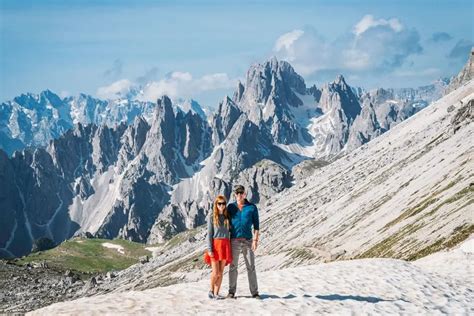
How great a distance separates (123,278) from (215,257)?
154 meters

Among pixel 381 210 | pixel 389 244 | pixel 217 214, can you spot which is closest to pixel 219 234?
pixel 217 214

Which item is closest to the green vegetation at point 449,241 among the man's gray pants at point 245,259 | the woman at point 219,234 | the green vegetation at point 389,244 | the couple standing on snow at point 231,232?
the green vegetation at point 389,244

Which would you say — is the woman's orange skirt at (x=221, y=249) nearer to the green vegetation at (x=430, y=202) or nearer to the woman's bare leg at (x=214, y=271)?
the woman's bare leg at (x=214, y=271)

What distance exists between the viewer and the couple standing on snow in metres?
24.4

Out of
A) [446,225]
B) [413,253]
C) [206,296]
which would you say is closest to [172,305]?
[206,296]

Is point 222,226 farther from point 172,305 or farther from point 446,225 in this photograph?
point 446,225

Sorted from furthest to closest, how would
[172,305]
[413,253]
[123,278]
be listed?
[123,278]
[413,253]
[172,305]

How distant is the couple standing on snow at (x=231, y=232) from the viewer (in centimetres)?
2444

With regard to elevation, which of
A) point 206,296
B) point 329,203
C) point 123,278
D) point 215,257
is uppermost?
point 215,257

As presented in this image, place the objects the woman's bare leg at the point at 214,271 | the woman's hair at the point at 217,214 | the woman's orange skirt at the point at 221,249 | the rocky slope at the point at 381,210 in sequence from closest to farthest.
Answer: the woman's hair at the point at 217,214, the woman's orange skirt at the point at 221,249, the woman's bare leg at the point at 214,271, the rocky slope at the point at 381,210

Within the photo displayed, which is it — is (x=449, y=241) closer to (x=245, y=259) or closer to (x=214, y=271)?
(x=245, y=259)

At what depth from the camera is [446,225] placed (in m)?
63.3

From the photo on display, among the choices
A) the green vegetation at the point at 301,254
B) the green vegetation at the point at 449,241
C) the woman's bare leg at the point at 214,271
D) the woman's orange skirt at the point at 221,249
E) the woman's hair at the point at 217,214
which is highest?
the woman's hair at the point at 217,214

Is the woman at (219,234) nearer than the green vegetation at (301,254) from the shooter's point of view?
Yes
